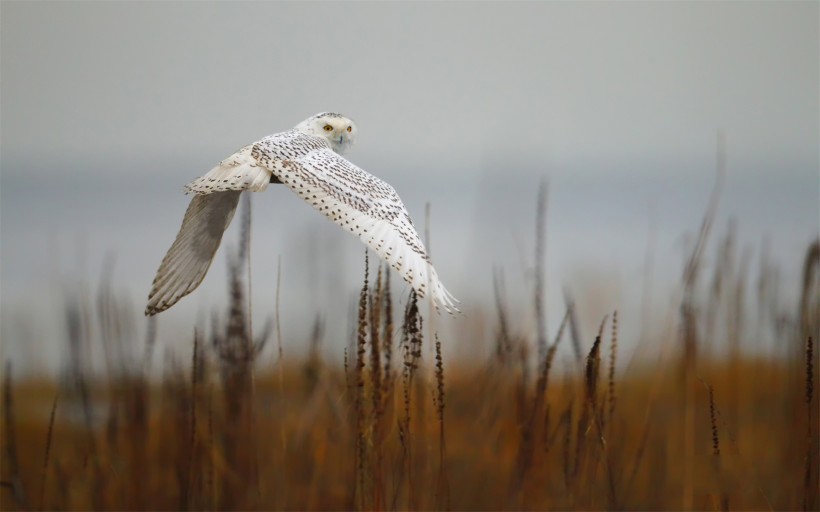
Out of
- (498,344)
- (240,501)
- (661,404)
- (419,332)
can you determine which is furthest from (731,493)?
(240,501)

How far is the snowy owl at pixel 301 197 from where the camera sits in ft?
5.29

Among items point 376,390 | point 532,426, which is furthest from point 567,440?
point 376,390

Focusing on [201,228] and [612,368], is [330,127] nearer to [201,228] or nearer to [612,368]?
[201,228]

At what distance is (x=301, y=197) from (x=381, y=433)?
569 mm

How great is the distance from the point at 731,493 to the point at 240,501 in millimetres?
898

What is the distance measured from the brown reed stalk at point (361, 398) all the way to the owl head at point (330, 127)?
85 centimetres

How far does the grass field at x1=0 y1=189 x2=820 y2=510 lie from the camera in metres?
1.37

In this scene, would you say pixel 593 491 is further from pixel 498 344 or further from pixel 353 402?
pixel 353 402

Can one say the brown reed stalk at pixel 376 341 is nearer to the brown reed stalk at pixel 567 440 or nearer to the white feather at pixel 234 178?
the brown reed stalk at pixel 567 440

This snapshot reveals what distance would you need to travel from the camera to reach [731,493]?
1.39m

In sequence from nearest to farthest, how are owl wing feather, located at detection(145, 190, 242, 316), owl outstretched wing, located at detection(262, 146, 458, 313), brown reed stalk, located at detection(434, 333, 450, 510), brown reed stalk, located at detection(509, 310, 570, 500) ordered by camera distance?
brown reed stalk, located at detection(434, 333, 450, 510), brown reed stalk, located at detection(509, 310, 570, 500), owl outstretched wing, located at detection(262, 146, 458, 313), owl wing feather, located at detection(145, 190, 242, 316)

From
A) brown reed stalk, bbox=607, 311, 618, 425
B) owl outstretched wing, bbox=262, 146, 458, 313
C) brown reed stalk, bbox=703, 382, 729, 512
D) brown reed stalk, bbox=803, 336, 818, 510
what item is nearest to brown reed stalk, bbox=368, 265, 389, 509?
owl outstretched wing, bbox=262, 146, 458, 313

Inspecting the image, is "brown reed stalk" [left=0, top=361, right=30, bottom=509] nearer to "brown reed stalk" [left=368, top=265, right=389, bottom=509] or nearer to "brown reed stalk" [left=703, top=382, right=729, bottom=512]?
"brown reed stalk" [left=368, top=265, right=389, bottom=509]

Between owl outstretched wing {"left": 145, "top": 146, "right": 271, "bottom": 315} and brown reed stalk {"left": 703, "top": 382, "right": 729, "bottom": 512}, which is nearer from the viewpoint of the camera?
brown reed stalk {"left": 703, "top": 382, "right": 729, "bottom": 512}
